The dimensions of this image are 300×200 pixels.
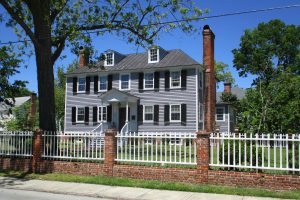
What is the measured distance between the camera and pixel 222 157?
12.0 m

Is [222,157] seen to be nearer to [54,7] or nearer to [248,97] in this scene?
[248,97]

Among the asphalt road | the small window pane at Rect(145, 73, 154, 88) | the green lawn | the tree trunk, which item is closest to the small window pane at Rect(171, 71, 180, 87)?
the small window pane at Rect(145, 73, 154, 88)

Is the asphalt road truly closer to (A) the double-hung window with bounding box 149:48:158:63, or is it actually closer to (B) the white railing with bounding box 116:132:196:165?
(B) the white railing with bounding box 116:132:196:165

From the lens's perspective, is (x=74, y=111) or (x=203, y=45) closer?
(x=203, y=45)

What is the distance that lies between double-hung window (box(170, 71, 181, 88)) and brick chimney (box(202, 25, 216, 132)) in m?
2.24

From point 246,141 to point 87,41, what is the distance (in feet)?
33.2

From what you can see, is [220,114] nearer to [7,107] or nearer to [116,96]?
[116,96]

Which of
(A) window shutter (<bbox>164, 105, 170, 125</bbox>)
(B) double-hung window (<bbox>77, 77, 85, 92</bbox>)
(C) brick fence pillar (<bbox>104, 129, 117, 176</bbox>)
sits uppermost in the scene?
(B) double-hung window (<bbox>77, 77, 85, 92</bbox>)

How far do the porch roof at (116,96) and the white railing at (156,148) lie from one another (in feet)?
57.9

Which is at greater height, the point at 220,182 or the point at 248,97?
the point at 248,97

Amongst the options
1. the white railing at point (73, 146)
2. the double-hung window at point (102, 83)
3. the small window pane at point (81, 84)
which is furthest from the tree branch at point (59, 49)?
the small window pane at point (81, 84)

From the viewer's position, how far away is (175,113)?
3106cm

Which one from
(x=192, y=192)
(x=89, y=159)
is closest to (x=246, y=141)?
(x=192, y=192)

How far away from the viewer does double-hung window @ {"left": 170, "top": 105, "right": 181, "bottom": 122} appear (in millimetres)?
30922
